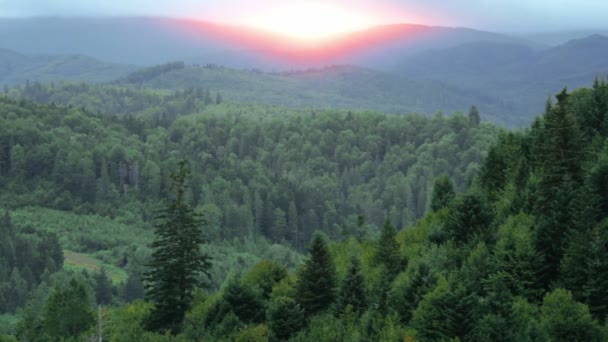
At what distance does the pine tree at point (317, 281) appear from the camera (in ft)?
151

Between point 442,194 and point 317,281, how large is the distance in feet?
56.2

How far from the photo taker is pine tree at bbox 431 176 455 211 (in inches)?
2343

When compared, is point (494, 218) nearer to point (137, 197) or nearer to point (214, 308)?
point (214, 308)

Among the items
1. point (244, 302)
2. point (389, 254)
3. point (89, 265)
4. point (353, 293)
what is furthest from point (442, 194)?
point (89, 265)

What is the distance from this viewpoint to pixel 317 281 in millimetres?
46438

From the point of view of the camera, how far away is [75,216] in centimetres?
15662

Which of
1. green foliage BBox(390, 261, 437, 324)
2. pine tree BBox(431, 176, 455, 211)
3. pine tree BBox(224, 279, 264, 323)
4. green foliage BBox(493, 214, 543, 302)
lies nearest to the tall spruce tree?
green foliage BBox(493, 214, 543, 302)

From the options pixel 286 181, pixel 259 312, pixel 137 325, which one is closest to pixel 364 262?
pixel 259 312

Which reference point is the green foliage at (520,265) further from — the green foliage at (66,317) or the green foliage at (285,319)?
the green foliage at (66,317)

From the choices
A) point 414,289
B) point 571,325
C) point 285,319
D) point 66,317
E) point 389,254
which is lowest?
point 66,317

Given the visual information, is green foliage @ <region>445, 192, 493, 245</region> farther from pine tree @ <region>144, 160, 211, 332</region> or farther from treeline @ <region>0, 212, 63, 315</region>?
treeline @ <region>0, 212, 63, 315</region>

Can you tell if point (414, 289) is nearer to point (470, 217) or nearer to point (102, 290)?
point (470, 217)

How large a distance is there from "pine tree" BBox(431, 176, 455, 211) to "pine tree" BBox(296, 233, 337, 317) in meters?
15.2

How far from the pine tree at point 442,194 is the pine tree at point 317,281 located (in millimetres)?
15161
